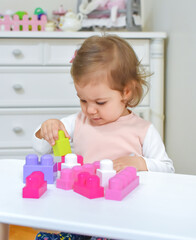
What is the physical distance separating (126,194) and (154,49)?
132 centimetres

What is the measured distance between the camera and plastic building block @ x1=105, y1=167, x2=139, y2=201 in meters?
0.63

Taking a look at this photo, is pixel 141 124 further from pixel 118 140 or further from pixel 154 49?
pixel 154 49

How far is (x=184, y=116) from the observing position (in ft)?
5.41

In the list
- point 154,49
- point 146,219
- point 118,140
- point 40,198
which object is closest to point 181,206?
point 146,219

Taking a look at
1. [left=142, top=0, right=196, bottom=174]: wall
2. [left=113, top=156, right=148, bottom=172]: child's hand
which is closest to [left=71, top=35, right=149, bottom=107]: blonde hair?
[left=113, top=156, right=148, bottom=172]: child's hand

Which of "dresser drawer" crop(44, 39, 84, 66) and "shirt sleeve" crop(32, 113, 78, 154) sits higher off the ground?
"dresser drawer" crop(44, 39, 84, 66)

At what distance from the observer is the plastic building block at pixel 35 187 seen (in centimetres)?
63

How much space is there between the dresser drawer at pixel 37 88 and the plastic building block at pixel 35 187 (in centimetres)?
121

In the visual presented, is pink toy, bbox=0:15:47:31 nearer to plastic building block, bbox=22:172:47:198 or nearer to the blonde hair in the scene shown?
the blonde hair

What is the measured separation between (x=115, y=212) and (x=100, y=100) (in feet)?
1.53

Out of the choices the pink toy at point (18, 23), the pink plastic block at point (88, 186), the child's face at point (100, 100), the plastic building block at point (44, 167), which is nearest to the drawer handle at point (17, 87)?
the pink toy at point (18, 23)

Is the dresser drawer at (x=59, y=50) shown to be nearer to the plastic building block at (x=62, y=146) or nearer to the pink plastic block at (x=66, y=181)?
the plastic building block at (x=62, y=146)

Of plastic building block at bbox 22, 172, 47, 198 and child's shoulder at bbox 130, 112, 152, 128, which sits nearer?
plastic building block at bbox 22, 172, 47, 198

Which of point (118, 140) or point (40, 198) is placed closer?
point (40, 198)
